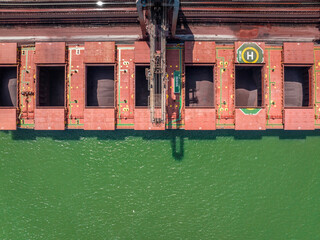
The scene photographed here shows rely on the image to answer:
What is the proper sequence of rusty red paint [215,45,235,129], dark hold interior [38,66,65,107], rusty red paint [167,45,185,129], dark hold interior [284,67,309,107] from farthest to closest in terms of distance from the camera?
dark hold interior [38,66,65,107] → dark hold interior [284,67,309,107] → rusty red paint [215,45,235,129] → rusty red paint [167,45,185,129]

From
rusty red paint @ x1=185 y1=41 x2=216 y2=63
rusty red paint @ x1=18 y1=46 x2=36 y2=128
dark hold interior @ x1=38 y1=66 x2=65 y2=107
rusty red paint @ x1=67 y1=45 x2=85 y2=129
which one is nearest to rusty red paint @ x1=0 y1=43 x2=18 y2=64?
rusty red paint @ x1=18 y1=46 x2=36 y2=128

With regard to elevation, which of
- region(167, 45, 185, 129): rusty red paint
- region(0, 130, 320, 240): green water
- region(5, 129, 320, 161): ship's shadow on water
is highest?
region(167, 45, 185, 129): rusty red paint

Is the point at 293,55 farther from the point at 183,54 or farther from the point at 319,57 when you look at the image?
the point at 183,54

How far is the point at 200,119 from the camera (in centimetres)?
2219

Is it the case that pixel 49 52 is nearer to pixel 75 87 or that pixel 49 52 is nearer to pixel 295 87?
pixel 75 87

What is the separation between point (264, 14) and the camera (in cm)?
2352

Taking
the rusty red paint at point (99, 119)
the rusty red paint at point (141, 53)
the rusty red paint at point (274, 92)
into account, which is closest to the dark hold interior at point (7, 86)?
the rusty red paint at point (99, 119)

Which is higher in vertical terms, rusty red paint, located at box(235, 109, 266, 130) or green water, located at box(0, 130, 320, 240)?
rusty red paint, located at box(235, 109, 266, 130)

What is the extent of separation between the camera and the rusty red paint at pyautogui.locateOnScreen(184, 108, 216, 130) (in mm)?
22141

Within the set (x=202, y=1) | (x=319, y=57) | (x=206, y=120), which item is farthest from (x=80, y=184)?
(x=319, y=57)

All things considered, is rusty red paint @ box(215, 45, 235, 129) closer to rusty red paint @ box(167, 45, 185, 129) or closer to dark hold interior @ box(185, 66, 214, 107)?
dark hold interior @ box(185, 66, 214, 107)

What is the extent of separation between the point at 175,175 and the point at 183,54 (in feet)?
48.4

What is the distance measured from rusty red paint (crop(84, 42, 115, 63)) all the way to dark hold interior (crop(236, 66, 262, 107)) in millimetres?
16046

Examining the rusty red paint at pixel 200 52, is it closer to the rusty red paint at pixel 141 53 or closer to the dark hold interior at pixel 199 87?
the dark hold interior at pixel 199 87
